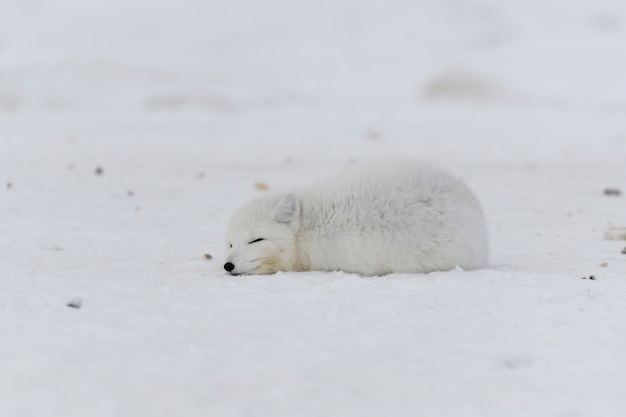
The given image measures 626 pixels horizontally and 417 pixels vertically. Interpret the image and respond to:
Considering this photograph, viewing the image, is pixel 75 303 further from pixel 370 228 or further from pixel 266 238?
pixel 370 228

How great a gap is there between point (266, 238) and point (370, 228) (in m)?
0.55

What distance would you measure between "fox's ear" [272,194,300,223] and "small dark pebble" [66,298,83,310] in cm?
126

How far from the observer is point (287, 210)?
402 centimetres

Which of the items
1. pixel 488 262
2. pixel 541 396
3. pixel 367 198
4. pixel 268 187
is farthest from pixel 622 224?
pixel 541 396

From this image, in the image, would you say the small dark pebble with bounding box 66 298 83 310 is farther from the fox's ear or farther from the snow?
the fox's ear

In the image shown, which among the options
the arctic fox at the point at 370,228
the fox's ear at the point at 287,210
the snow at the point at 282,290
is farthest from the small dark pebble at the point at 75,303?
the fox's ear at the point at 287,210

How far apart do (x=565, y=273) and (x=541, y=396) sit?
165 cm

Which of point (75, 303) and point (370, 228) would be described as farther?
point (370, 228)

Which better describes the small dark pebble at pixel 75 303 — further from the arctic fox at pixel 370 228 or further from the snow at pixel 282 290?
the arctic fox at pixel 370 228

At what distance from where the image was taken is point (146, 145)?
9.76 metres

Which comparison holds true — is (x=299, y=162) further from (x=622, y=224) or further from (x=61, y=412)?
(x=61, y=412)

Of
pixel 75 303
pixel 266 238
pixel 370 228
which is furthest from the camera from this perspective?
pixel 266 238

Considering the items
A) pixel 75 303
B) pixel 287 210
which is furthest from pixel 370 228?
pixel 75 303

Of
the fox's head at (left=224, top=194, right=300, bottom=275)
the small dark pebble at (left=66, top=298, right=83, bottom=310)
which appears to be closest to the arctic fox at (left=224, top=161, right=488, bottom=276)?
the fox's head at (left=224, top=194, right=300, bottom=275)
